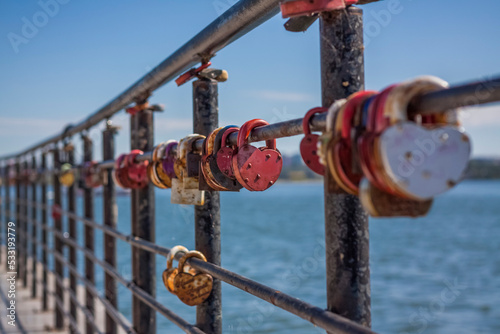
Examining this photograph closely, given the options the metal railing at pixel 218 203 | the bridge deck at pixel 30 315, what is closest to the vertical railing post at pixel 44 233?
the bridge deck at pixel 30 315

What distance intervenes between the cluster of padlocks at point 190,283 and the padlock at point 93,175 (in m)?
1.71

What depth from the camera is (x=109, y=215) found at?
3.42 meters

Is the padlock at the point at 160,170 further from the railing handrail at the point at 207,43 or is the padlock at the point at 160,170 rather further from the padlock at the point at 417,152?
the padlock at the point at 417,152

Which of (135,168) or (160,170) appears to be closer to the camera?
(160,170)

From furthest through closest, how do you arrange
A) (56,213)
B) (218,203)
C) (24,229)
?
(24,229) < (56,213) < (218,203)

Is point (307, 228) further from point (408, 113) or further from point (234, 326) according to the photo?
point (408, 113)

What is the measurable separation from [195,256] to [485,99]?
4.18ft

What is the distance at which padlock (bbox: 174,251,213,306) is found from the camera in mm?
1774

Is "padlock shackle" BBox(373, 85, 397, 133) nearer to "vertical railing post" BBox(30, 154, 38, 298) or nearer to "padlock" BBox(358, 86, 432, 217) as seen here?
"padlock" BBox(358, 86, 432, 217)

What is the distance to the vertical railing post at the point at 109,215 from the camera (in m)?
3.28

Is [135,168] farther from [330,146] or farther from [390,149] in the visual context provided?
[390,149]

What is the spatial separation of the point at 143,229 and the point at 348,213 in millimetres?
1707

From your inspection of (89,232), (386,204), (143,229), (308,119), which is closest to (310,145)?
(308,119)

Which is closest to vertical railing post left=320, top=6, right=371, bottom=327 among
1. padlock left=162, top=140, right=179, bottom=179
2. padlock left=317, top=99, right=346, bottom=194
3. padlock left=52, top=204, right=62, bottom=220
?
padlock left=317, top=99, right=346, bottom=194
